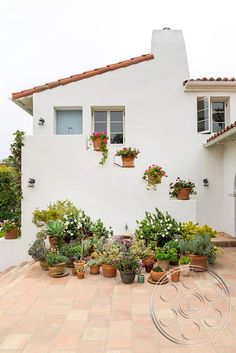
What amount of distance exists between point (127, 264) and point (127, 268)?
0.28ft

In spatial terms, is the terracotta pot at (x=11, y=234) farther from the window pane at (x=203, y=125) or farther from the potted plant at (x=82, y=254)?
the window pane at (x=203, y=125)

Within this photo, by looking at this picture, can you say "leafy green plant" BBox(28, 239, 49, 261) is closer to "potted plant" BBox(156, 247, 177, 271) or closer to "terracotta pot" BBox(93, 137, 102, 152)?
"potted plant" BBox(156, 247, 177, 271)

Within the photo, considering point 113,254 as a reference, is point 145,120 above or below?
above

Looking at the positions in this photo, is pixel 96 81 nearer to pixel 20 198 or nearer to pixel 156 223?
pixel 20 198

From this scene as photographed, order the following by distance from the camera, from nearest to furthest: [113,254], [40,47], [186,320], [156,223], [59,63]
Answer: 1. [186,320]
2. [113,254]
3. [156,223]
4. [40,47]
5. [59,63]

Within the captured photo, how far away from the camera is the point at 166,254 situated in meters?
6.34

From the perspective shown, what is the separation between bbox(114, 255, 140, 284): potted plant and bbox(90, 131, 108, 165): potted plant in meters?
3.38

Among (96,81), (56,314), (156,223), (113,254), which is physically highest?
(96,81)

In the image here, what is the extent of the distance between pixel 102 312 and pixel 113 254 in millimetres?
1819

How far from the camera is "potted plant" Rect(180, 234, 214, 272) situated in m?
6.44

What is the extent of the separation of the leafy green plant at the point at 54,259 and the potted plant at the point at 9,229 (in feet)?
7.82

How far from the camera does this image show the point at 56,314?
4.28 metres

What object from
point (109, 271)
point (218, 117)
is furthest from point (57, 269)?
point (218, 117)

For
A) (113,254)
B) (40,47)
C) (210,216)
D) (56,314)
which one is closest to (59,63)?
(40,47)
